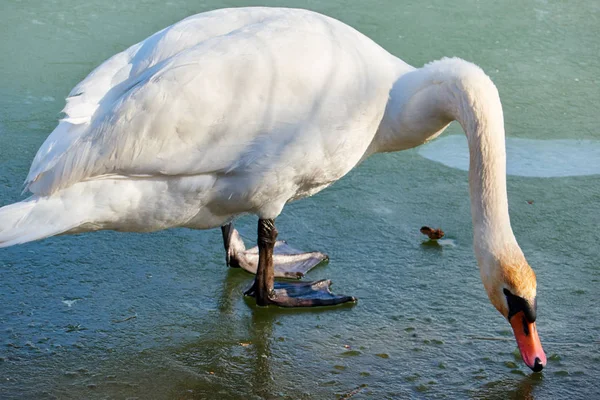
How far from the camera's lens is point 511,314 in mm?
3713

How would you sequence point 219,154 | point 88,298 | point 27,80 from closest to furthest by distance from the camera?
point 219,154
point 88,298
point 27,80

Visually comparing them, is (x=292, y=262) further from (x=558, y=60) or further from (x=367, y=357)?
(x=558, y=60)

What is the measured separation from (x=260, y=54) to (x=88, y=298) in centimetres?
136

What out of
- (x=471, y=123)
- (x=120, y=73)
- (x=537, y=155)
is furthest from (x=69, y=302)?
(x=537, y=155)

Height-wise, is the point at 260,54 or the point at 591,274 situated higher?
the point at 260,54

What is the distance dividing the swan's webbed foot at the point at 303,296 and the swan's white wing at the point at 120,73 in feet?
3.70

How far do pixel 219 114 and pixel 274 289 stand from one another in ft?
3.20

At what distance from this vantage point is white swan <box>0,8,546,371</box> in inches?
152

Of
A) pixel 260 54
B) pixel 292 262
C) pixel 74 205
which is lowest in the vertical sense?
pixel 292 262

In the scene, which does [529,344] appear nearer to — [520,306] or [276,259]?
[520,306]

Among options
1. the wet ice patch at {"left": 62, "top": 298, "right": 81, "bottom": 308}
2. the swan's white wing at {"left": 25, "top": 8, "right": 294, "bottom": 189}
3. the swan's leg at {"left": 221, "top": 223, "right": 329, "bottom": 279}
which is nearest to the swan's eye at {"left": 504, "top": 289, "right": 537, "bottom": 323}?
the swan's leg at {"left": 221, "top": 223, "right": 329, "bottom": 279}

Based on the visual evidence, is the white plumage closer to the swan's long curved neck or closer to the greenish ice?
the swan's long curved neck

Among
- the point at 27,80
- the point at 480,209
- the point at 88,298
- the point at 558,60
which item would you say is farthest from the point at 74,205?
the point at 558,60

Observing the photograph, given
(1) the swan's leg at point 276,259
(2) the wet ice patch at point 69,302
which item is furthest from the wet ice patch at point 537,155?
(2) the wet ice patch at point 69,302
